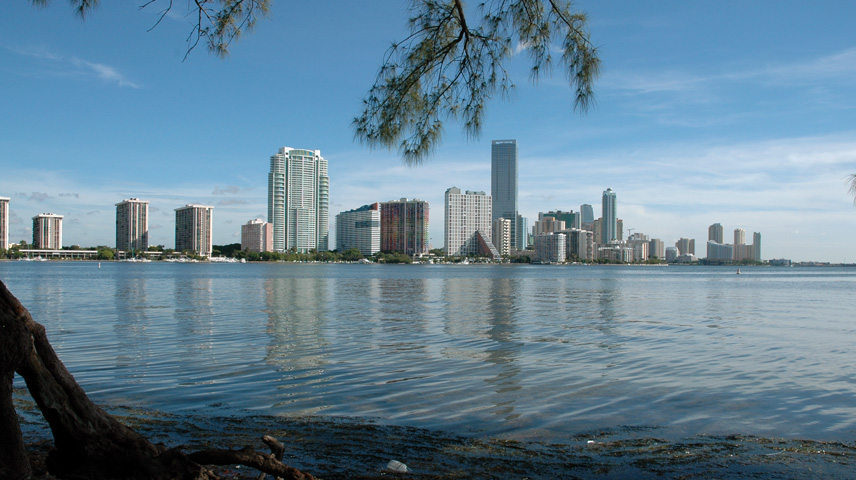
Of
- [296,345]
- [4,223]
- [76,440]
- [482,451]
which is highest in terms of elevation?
[4,223]

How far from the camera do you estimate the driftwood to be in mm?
3969

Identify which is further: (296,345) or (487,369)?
(296,345)

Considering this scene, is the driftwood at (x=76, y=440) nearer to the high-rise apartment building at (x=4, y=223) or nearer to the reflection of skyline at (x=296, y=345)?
the reflection of skyline at (x=296, y=345)

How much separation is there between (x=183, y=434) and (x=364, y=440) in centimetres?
210

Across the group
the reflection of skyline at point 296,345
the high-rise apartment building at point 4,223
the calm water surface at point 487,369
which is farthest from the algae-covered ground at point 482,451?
the high-rise apartment building at point 4,223

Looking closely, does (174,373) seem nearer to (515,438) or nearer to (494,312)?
(515,438)

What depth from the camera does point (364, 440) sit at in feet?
22.5

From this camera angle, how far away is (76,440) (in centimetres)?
429

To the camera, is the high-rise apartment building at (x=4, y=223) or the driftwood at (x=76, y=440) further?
the high-rise apartment building at (x=4, y=223)

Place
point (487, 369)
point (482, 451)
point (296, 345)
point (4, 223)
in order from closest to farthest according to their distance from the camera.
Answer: point (482, 451) < point (487, 369) < point (296, 345) < point (4, 223)

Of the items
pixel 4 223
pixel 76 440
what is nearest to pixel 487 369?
pixel 76 440

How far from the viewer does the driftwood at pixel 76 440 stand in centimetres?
397

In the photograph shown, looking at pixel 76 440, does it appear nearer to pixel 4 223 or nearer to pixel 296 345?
pixel 296 345

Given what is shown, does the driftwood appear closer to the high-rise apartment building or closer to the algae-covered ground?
the algae-covered ground
